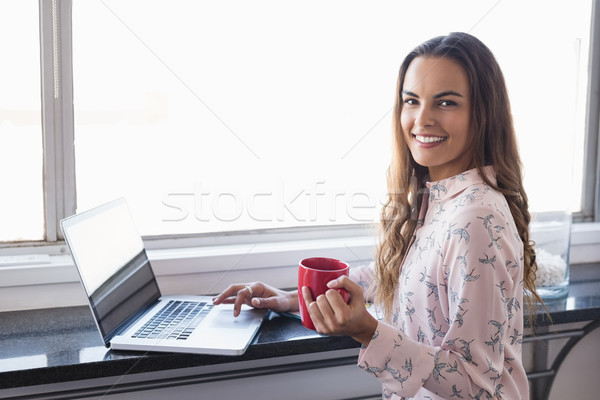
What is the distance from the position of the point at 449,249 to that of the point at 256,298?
46cm

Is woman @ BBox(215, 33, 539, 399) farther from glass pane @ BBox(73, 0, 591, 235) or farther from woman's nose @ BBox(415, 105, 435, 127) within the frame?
glass pane @ BBox(73, 0, 591, 235)

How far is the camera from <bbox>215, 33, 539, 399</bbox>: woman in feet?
2.32

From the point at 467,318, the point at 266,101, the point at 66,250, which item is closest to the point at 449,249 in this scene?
the point at 467,318

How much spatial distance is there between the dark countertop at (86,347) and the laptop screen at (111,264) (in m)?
0.06

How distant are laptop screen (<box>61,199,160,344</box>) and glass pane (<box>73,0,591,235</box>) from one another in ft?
0.78

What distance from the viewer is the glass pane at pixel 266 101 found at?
4.13 feet

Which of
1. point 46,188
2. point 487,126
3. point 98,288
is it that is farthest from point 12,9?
point 487,126

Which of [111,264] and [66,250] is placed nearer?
[111,264]

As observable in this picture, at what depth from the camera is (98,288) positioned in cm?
90

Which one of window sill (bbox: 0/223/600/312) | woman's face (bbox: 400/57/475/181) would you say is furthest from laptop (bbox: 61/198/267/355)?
woman's face (bbox: 400/57/475/181)

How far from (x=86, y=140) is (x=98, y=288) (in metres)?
0.49

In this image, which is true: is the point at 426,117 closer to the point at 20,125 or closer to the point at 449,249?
the point at 449,249

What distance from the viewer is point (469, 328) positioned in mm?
702

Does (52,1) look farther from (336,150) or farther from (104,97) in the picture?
(336,150)
